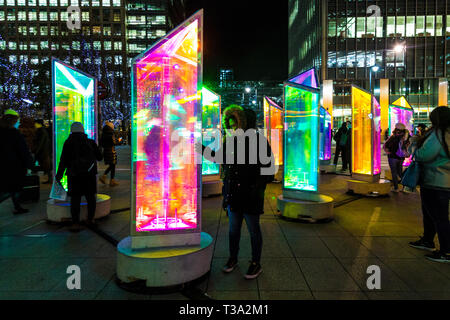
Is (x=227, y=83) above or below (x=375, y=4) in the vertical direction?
below

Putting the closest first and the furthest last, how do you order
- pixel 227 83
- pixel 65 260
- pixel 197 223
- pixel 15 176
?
pixel 197 223 → pixel 65 260 → pixel 15 176 → pixel 227 83

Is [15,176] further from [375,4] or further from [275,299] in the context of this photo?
[375,4]

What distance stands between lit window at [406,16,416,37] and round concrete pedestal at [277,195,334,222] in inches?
1889

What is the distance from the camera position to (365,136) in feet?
27.9

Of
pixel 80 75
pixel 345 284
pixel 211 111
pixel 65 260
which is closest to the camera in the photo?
pixel 345 284

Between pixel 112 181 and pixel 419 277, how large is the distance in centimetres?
871

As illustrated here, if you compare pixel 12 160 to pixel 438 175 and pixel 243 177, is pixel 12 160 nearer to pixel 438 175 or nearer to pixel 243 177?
pixel 243 177

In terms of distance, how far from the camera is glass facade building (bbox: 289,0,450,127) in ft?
137

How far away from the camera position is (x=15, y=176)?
167 inches

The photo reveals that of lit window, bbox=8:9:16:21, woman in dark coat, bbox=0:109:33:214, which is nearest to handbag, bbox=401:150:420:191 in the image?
woman in dark coat, bbox=0:109:33:214

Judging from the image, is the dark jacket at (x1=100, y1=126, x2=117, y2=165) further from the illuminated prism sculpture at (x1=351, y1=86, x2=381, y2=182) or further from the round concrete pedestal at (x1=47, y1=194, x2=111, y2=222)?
the illuminated prism sculpture at (x1=351, y1=86, x2=381, y2=182)

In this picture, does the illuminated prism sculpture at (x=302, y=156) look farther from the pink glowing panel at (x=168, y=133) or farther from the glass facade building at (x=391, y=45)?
the glass facade building at (x=391, y=45)

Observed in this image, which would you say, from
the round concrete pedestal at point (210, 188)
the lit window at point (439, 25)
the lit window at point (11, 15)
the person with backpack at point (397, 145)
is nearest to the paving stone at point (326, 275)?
the round concrete pedestal at point (210, 188)

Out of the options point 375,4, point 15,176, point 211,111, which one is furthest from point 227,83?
point 15,176
